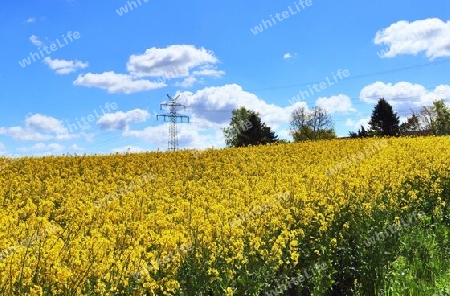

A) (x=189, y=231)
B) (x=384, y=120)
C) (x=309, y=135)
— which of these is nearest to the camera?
(x=189, y=231)

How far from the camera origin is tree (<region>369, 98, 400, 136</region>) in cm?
6438

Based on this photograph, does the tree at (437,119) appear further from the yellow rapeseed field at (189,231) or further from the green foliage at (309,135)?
the yellow rapeseed field at (189,231)

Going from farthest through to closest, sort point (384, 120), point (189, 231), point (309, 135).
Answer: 1. point (309, 135)
2. point (384, 120)
3. point (189, 231)

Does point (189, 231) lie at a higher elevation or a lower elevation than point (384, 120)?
lower

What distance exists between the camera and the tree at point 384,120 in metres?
64.4

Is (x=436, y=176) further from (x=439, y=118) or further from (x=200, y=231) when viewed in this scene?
(x=439, y=118)

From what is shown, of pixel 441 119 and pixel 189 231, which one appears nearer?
pixel 189 231

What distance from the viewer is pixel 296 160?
800 inches

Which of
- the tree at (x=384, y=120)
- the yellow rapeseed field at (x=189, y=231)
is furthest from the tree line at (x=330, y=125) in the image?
the yellow rapeseed field at (x=189, y=231)

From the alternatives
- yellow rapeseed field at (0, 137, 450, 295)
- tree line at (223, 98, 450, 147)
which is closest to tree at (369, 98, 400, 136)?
tree line at (223, 98, 450, 147)

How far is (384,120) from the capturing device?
212ft

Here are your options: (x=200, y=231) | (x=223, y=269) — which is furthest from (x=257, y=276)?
(x=200, y=231)

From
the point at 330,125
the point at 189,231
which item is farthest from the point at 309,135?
the point at 189,231

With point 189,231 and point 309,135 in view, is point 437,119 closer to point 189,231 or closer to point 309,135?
point 309,135
